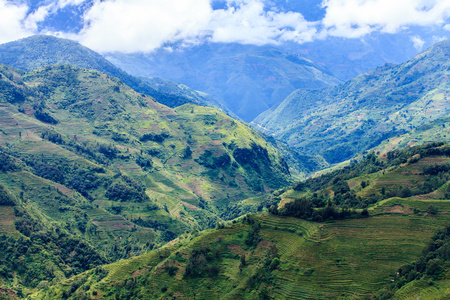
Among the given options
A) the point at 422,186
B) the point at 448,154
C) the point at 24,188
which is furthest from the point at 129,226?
the point at 448,154

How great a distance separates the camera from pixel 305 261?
95688mm

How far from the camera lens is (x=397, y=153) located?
19025 centimetres

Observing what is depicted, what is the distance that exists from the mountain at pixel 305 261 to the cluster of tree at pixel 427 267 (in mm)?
199

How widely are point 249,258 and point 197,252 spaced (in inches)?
598

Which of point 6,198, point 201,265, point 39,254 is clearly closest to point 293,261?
point 201,265

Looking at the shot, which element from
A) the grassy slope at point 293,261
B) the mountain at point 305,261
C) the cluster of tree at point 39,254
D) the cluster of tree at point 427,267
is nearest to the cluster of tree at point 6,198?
the cluster of tree at point 39,254

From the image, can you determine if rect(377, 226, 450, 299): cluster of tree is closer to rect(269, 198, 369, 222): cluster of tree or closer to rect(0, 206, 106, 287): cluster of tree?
rect(269, 198, 369, 222): cluster of tree

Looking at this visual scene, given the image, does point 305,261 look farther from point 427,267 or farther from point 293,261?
point 427,267

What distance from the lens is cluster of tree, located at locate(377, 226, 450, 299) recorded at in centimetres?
7681

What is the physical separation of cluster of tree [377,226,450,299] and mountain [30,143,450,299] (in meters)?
0.20

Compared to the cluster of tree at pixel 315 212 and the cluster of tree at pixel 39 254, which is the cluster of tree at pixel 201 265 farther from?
the cluster of tree at pixel 39 254

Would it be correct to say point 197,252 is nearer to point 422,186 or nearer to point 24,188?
point 422,186

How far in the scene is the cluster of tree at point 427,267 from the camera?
76812mm

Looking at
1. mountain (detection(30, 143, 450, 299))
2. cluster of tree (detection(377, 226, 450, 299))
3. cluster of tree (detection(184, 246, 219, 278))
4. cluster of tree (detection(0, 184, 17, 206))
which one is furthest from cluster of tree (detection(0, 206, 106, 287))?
cluster of tree (detection(377, 226, 450, 299))
